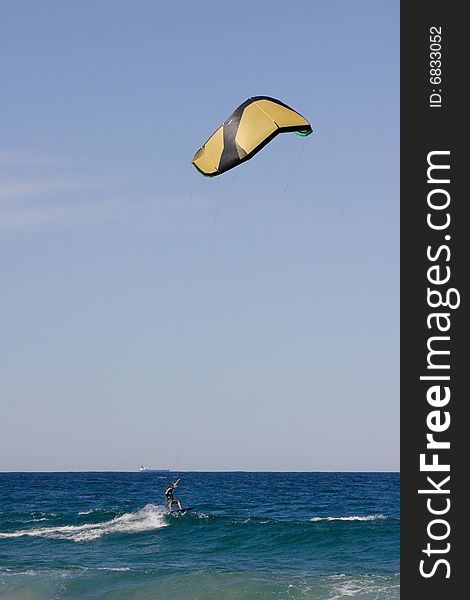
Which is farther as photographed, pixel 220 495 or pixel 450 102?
pixel 220 495

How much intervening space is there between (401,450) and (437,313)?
1.76m

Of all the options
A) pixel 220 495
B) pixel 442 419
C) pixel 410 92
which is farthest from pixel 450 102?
pixel 220 495

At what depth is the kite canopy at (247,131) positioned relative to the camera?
1758 cm

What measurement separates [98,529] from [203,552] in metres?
7.92

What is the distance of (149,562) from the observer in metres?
28.5

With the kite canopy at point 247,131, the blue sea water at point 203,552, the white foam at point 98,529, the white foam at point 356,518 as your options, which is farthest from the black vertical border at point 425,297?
the white foam at point 356,518

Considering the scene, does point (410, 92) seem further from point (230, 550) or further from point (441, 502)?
point (230, 550)

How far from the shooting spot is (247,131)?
17766 mm

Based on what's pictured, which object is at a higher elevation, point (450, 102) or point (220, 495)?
point (450, 102)

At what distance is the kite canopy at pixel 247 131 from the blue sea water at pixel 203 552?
10.7m

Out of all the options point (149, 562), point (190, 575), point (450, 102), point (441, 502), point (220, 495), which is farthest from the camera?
point (220, 495)

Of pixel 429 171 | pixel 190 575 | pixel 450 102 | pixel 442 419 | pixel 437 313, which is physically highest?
pixel 450 102

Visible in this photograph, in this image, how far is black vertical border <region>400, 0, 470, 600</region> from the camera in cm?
1205

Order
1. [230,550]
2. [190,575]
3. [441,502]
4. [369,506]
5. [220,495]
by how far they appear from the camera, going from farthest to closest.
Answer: [220,495] → [369,506] → [230,550] → [190,575] → [441,502]
